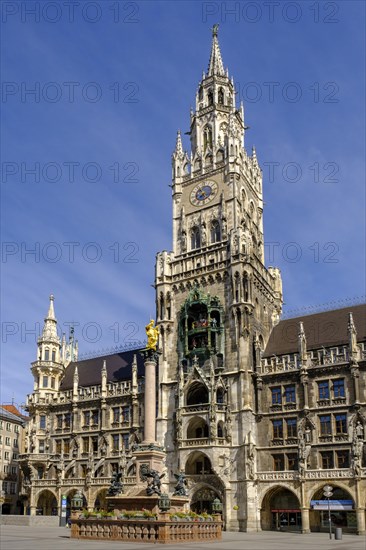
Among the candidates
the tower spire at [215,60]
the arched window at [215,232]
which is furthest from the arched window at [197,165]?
the tower spire at [215,60]

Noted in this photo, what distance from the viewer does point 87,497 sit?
65438 millimetres

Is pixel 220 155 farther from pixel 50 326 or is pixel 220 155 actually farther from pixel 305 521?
pixel 305 521

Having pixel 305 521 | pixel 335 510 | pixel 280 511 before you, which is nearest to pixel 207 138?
pixel 280 511

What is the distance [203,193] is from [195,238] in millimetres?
5343

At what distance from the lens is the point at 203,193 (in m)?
70.9

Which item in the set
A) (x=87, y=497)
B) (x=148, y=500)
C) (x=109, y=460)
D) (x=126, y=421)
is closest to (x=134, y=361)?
(x=126, y=421)

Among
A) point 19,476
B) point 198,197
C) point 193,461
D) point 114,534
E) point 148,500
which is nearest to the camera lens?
point 114,534

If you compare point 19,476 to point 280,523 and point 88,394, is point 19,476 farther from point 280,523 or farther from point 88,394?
point 280,523

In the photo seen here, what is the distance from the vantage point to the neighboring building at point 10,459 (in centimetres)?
9038

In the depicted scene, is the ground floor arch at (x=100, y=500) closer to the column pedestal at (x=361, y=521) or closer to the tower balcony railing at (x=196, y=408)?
the tower balcony railing at (x=196, y=408)

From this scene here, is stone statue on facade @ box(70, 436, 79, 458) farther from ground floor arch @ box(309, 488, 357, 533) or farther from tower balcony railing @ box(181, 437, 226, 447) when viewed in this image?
ground floor arch @ box(309, 488, 357, 533)

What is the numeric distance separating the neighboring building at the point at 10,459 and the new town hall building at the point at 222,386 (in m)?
20.4

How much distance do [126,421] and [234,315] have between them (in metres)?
18.0

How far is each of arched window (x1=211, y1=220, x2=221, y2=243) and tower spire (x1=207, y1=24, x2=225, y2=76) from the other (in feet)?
74.8
